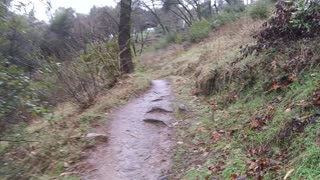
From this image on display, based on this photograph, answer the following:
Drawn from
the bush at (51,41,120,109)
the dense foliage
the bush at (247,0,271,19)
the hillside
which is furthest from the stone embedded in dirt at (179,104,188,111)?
the bush at (247,0,271,19)

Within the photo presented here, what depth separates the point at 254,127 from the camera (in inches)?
187

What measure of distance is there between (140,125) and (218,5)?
26.3 meters

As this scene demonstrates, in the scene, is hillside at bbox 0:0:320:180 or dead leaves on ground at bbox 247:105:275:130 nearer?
hillside at bbox 0:0:320:180

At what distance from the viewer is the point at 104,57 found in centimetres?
954

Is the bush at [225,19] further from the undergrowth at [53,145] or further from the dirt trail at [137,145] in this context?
the undergrowth at [53,145]

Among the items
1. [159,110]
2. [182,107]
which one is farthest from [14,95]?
[182,107]

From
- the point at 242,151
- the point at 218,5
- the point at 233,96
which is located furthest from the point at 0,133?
the point at 218,5

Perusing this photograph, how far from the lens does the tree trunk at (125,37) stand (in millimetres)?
10945

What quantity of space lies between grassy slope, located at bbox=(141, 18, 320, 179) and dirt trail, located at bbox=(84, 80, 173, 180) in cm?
25

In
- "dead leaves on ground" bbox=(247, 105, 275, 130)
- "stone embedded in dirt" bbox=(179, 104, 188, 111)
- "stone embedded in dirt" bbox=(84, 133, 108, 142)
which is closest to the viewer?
"dead leaves on ground" bbox=(247, 105, 275, 130)

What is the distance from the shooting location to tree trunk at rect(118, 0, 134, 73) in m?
10.9

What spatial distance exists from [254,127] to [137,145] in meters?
1.92

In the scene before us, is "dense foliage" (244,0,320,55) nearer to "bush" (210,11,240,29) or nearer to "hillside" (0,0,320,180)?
"hillside" (0,0,320,180)

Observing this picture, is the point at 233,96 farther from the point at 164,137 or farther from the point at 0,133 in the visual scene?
the point at 0,133
